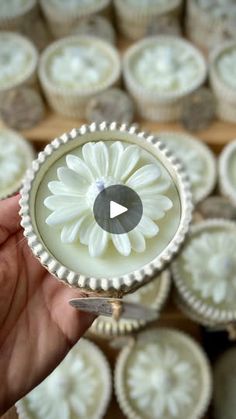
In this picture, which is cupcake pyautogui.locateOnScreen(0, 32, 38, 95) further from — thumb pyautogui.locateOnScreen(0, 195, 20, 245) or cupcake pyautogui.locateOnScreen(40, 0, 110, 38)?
thumb pyautogui.locateOnScreen(0, 195, 20, 245)

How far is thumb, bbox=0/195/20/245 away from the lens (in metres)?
1.09

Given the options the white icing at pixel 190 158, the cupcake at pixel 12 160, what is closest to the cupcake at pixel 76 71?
the cupcake at pixel 12 160

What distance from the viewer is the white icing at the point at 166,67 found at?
191 cm

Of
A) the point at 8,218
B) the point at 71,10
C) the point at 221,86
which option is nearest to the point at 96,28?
the point at 71,10

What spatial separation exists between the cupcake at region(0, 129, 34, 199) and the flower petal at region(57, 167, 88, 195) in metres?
0.83

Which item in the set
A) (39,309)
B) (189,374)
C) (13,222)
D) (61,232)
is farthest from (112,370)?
(61,232)

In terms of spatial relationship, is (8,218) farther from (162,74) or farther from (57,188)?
(162,74)

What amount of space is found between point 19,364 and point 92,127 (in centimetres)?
50

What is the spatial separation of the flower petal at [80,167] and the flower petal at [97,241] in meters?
0.09

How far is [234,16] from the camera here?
2.03 metres

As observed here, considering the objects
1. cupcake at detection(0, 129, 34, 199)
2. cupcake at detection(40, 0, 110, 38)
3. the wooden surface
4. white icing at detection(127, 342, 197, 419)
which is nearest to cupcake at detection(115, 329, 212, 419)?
white icing at detection(127, 342, 197, 419)

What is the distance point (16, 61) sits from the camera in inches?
79.0

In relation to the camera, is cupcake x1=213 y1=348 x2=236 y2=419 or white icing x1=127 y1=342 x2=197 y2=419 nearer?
white icing x1=127 y1=342 x2=197 y2=419

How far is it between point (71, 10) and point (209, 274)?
1209 mm
